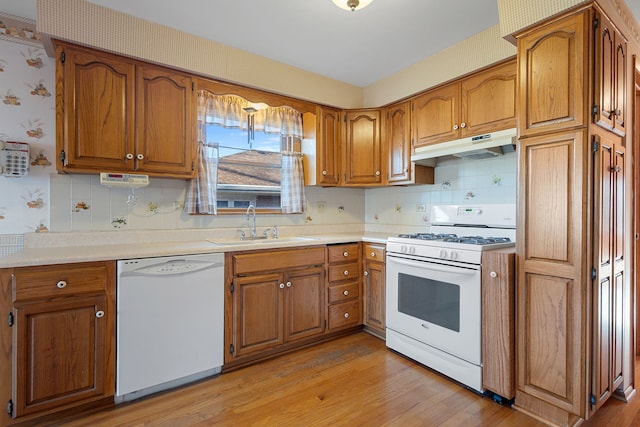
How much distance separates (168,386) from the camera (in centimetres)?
200

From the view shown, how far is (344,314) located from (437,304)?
91cm

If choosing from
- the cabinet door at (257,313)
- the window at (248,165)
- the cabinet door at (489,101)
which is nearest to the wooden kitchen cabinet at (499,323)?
the cabinet door at (489,101)

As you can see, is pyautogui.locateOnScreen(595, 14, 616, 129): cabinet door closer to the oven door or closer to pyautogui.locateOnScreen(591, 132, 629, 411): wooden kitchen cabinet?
pyautogui.locateOnScreen(591, 132, 629, 411): wooden kitchen cabinet

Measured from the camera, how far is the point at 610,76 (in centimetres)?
167

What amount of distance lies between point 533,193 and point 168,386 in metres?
2.50

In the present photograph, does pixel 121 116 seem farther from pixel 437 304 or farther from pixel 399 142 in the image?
pixel 437 304

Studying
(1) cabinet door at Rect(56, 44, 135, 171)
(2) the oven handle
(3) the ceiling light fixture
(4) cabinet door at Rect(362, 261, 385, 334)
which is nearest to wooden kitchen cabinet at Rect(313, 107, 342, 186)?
(4) cabinet door at Rect(362, 261, 385, 334)

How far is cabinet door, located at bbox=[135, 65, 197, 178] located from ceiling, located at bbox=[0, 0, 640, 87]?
0.38m

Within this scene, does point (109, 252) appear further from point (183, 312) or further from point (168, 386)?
point (168, 386)

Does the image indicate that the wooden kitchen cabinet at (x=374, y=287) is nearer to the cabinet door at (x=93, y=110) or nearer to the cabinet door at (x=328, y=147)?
the cabinet door at (x=328, y=147)

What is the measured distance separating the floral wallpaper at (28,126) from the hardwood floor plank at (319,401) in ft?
4.30

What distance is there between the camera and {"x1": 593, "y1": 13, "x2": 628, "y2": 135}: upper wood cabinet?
1545 mm

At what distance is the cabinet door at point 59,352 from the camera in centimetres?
158

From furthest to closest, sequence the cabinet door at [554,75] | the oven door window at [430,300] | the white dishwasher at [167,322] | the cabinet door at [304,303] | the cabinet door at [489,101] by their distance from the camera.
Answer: the cabinet door at [304,303]
the cabinet door at [489,101]
the oven door window at [430,300]
the white dishwasher at [167,322]
the cabinet door at [554,75]
